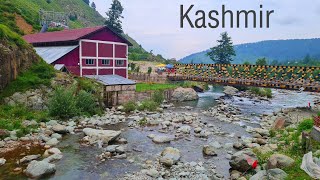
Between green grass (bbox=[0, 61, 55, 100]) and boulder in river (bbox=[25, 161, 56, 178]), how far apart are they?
1113 centimetres

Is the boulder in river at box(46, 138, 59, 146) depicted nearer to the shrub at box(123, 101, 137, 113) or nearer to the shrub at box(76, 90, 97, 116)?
the shrub at box(76, 90, 97, 116)

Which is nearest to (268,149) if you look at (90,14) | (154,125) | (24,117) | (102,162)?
(102,162)

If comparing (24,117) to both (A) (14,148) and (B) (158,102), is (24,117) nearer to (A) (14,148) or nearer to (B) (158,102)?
(A) (14,148)

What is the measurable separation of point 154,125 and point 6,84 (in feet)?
39.1

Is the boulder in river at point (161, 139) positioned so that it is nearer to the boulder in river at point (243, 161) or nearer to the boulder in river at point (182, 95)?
the boulder in river at point (243, 161)

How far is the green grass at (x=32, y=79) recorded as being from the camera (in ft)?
71.9

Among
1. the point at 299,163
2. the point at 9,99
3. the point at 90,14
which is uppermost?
the point at 90,14

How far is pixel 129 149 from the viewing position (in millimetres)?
16438

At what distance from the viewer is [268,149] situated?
48.4ft

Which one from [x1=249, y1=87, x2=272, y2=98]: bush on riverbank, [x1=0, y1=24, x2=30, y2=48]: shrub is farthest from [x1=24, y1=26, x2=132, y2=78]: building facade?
[x1=249, y1=87, x2=272, y2=98]: bush on riverbank

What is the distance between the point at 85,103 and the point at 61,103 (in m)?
2.64

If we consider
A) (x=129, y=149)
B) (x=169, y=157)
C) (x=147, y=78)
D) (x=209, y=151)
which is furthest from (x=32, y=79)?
(x=147, y=78)

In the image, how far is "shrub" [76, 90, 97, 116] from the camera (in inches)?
931

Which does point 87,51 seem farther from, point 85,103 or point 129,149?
point 129,149
